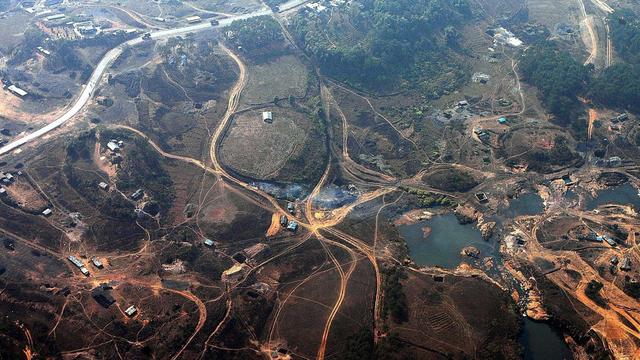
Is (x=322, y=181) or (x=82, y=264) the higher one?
(x=322, y=181)

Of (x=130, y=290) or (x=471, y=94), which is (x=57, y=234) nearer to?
(x=130, y=290)

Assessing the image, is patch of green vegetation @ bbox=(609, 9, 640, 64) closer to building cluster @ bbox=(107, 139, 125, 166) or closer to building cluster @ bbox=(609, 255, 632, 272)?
building cluster @ bbox=(609, 255, 632, 272)

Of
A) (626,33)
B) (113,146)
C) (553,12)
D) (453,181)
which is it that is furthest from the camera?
(553,12)

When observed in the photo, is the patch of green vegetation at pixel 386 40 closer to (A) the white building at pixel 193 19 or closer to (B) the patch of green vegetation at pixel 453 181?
(A) the white building at pixel 193 19

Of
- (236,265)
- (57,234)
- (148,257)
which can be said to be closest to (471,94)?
(236,265)

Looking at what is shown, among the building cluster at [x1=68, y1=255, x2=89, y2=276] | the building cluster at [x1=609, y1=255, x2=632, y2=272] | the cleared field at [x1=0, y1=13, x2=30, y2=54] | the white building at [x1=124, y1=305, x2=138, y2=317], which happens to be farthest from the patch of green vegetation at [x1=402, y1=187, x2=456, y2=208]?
the cleared field at [x1=0, y1=13, x2=30, y2=54]

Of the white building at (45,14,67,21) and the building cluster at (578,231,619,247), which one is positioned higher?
the white building at (45,14,67,21)

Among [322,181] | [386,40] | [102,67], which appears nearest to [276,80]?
[386,40]

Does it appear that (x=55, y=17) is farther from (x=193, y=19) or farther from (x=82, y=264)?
(x=82, y=264)
